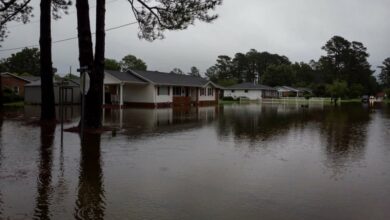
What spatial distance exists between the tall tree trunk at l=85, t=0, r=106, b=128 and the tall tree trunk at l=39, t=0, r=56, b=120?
404 cm

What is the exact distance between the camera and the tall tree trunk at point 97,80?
16.1 meters

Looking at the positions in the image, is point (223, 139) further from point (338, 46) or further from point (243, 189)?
point (338, 46)

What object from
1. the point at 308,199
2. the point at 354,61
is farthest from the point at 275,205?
the point at 354,61

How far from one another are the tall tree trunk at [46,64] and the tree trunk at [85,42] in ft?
12.8

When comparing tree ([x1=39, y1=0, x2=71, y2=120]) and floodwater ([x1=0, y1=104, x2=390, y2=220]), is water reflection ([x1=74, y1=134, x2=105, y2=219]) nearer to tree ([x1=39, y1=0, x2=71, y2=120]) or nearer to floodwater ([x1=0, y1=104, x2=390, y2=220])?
floodwater ([x1=0, y1=104, x2=390, y2=220])

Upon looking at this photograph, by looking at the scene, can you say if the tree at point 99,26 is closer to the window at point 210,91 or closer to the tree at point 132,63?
the window at point 210,91

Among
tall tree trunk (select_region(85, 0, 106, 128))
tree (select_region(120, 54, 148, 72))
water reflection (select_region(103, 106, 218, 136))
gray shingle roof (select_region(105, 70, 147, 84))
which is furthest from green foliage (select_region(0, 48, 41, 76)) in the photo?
tall tree trunk (select_region(85, 0, 106, 128))

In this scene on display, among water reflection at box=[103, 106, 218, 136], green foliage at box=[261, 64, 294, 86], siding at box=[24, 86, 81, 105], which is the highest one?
green foliage at box=[261, 64, 294, 86]

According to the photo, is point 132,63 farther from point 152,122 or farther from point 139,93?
point 152,122

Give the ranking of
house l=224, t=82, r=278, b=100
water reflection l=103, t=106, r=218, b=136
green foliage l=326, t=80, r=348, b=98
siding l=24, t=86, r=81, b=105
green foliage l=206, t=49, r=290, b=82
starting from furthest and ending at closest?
green foliage l=206, t=49, r=290, b=82, green foliage l=326, t=80, r=348, b=98, house l=224, t=82, r=278, b=100, siding l=24, t=86, r=81, b=105, water reflection l=103, t=106, r=218, b=136

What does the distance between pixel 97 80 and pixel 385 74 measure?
132m

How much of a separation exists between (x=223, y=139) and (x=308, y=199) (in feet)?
25.4

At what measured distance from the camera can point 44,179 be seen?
7.52m

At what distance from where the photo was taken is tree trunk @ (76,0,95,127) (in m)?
15.9
